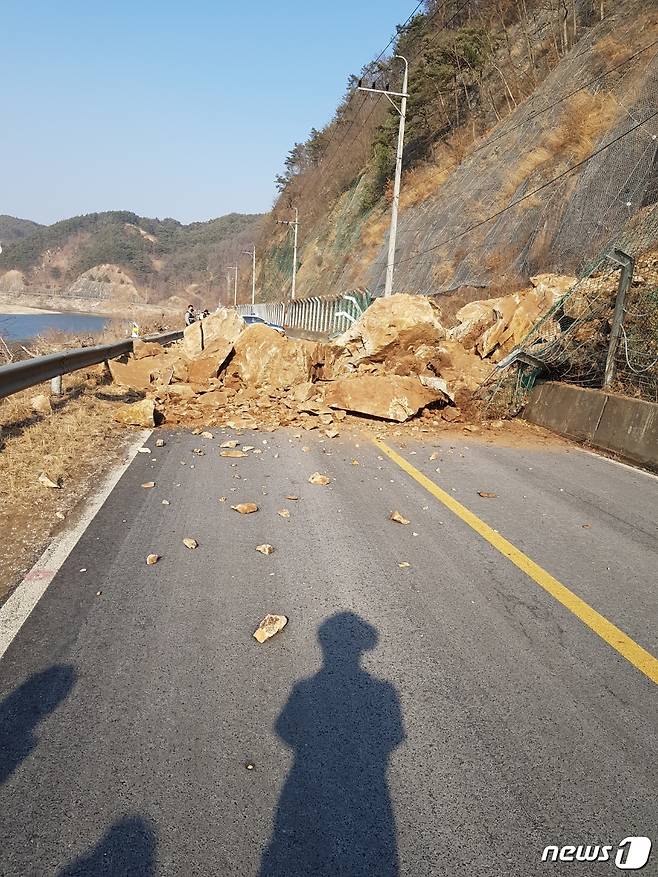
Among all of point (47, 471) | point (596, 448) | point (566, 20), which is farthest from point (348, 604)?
point (566, 20)

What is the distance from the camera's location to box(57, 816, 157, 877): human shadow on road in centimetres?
172

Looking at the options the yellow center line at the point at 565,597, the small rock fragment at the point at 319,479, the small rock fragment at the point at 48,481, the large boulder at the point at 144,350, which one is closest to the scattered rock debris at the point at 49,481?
the small rock fragment at the point at 48,481

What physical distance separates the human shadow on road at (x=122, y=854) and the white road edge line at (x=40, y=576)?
1253mm

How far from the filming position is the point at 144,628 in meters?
2.99

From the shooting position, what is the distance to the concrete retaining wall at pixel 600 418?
6.90 metres

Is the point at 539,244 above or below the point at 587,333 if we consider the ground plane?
above

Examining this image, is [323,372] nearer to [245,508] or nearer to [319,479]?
[319,479]

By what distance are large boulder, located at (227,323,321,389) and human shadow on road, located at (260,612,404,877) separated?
822 centimetres

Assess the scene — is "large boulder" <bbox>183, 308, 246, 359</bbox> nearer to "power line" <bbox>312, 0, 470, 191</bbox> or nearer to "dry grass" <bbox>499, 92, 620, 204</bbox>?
"dry grass" <bbox>499, 92, 620, 204</bbox>

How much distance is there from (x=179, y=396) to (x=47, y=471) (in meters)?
4.48

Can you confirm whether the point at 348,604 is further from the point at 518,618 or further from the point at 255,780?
the point at 255,780

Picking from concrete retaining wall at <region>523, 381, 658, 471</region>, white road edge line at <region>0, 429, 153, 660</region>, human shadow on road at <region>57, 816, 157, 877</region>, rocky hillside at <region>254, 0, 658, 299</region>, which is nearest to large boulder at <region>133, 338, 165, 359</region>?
concrete retaining wall at <region>523, 381, 658, 471</region>

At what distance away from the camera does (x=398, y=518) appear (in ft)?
15.4

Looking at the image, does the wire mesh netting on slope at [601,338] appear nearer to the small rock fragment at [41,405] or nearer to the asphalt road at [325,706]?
the asphalt road at [325,706]
